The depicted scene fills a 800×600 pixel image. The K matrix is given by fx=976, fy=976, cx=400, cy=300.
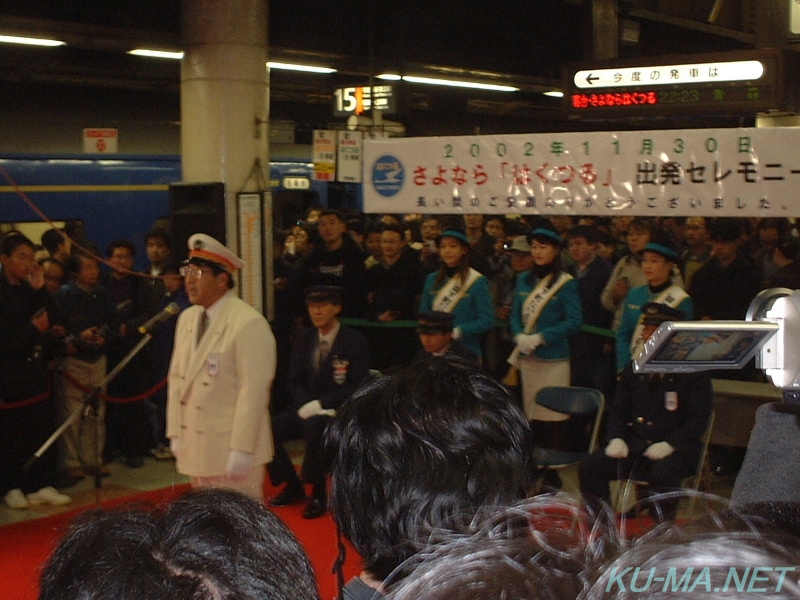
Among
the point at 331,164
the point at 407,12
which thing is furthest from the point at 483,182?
the point at 407,12

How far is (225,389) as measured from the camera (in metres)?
4.94

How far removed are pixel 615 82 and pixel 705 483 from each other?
322 cm

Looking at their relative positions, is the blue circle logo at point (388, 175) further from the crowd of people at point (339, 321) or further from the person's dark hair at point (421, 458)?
the person's dark hair at point (421, 458)

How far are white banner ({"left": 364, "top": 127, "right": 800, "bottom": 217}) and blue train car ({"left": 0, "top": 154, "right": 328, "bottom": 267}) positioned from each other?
224 inches

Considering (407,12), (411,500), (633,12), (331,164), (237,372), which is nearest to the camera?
(411,500)

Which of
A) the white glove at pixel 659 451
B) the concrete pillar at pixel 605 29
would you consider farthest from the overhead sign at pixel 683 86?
the white glove at pixel 659 451

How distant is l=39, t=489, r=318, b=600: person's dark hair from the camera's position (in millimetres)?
1053

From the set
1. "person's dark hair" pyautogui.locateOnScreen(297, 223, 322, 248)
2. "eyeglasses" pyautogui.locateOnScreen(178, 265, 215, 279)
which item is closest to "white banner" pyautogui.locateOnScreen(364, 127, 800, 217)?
"eyeglasses" pyautogui.locateOnScreen(178, 265, 215, 279)

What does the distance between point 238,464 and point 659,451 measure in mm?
2431

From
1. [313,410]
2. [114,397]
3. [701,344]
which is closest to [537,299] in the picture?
[313,410]

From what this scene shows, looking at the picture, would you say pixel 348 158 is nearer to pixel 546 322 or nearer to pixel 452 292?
pixel 452 292

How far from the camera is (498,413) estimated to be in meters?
1.76

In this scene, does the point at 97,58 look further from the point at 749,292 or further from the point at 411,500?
the point at 411,500

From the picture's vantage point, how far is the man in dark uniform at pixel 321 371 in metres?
6.70
